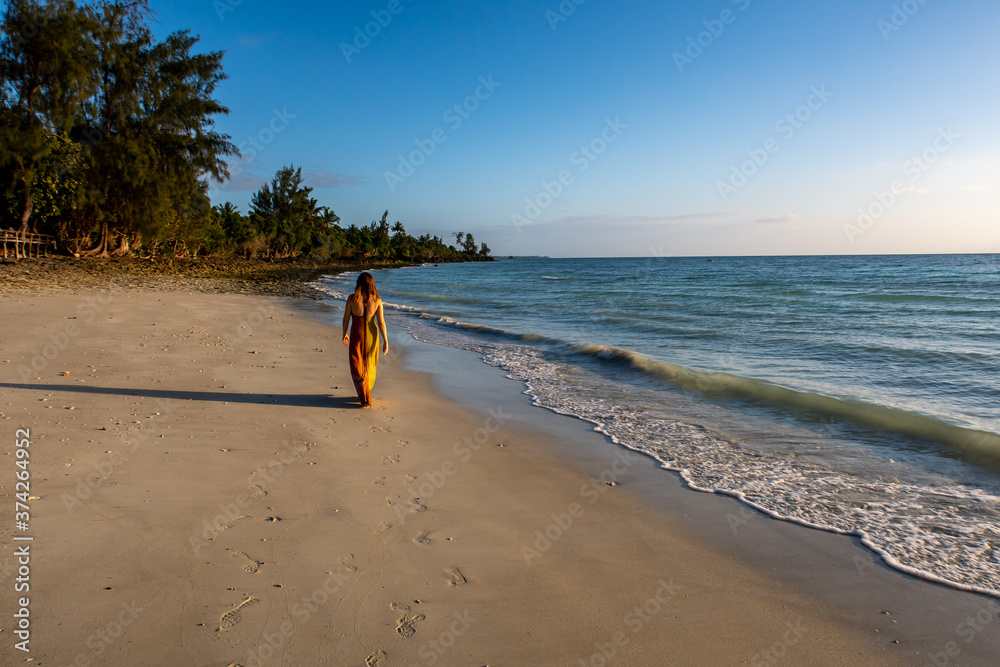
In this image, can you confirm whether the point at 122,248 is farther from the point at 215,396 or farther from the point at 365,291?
the point at 365,291

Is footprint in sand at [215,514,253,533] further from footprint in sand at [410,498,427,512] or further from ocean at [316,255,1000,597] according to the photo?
ocean at [316,255,1000,597]

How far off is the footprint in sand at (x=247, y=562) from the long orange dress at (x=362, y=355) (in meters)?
3.49

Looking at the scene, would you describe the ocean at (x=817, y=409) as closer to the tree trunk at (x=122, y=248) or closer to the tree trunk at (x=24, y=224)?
the tree trunk at (x=24, y=224)

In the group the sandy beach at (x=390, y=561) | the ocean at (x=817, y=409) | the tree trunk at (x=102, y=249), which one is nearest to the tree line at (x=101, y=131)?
the tree trunk at (x=102, y=249)

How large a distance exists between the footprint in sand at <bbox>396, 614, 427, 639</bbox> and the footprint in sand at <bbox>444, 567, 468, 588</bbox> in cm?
33

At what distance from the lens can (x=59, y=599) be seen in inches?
105

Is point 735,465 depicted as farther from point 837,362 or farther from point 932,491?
point 837,362

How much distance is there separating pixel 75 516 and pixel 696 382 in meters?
8.16

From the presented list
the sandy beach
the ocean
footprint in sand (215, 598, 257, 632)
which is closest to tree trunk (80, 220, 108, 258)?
the ocean

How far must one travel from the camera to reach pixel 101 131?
28.1 metres

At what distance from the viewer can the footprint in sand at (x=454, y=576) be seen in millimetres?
3041

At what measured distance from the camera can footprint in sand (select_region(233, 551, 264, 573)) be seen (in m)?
3.03

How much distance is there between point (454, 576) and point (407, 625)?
484mm

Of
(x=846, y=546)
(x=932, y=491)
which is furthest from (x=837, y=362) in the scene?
(x=846, y=546)
